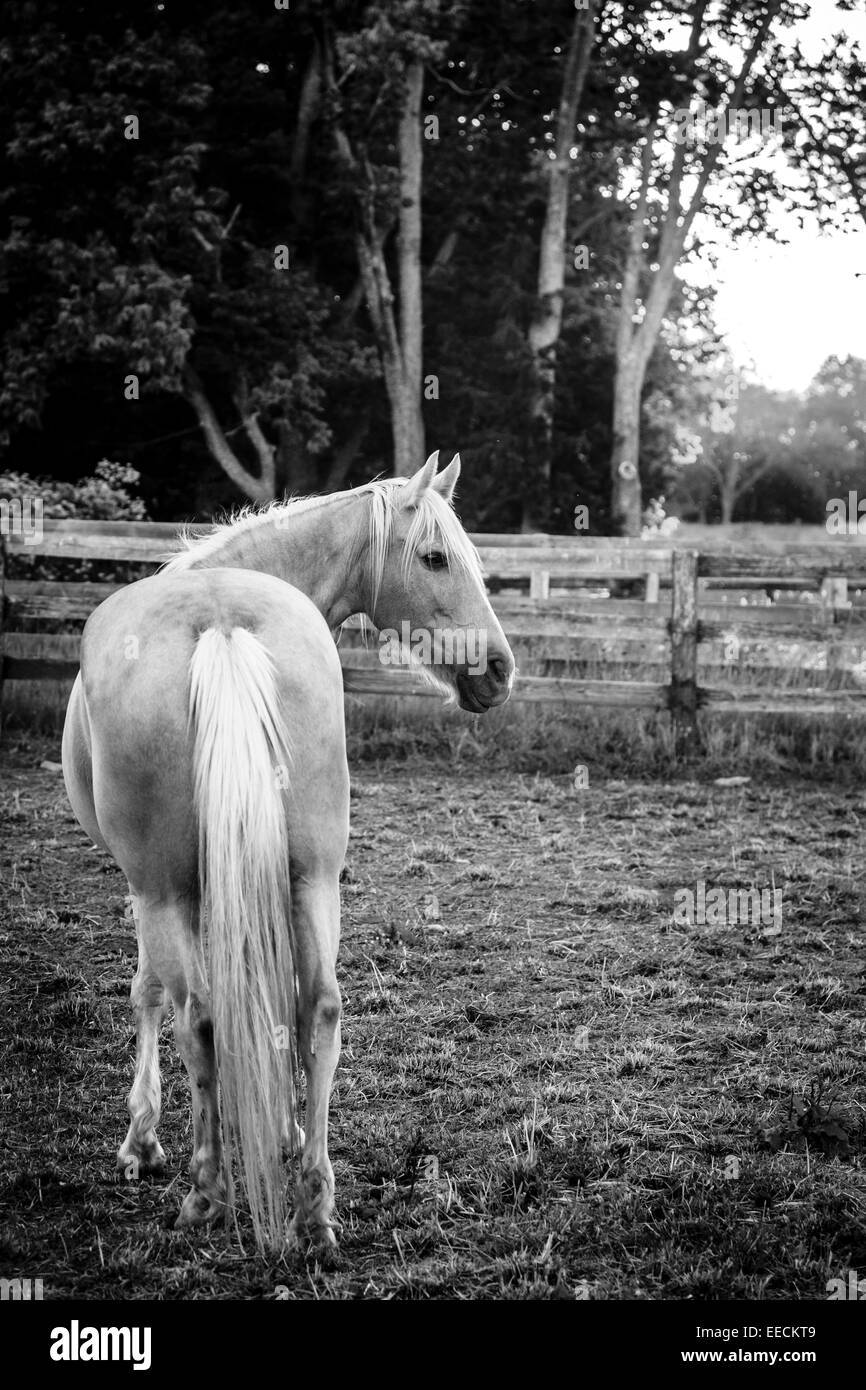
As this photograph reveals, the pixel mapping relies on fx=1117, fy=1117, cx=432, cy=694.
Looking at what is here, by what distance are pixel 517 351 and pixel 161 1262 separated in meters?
19.3

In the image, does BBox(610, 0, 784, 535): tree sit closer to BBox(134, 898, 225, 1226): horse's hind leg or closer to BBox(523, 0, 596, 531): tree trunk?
BBox(523, 0, 596, 531): tree trunk

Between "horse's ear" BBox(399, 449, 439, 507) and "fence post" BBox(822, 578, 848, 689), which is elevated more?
"horse's ear" BBox(399, 449, 439, 507)

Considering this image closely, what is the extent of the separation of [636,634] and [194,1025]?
7059 millimetres

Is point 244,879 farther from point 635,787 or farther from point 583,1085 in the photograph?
point 635,787

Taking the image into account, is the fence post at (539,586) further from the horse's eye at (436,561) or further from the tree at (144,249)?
the tree at (144,249)

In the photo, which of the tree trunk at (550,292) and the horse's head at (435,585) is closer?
the horse's head at (435,585)

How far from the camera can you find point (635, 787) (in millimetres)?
8188

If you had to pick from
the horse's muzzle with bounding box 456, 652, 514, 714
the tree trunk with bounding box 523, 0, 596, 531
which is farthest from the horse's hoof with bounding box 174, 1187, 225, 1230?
the tree trunk with bounding box 523, 0, 596, 531

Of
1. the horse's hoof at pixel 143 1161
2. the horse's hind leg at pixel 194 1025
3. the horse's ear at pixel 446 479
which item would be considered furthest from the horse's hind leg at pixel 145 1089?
the horse's ear at pixel 446 479

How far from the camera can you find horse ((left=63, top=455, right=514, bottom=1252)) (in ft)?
8.39

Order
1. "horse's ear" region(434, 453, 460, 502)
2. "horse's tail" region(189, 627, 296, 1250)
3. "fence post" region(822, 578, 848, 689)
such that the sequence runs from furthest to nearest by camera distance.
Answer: "fence post" region(822, 578, 848, 689) < "horse's ear" region(434, 453, 460, 502) < "horse's tail" region(189, 627, 296, 1250)

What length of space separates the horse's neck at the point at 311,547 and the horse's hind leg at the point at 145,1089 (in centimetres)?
116

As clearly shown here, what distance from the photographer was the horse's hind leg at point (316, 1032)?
8.72 feet

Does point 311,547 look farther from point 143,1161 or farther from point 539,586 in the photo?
point 539,586
